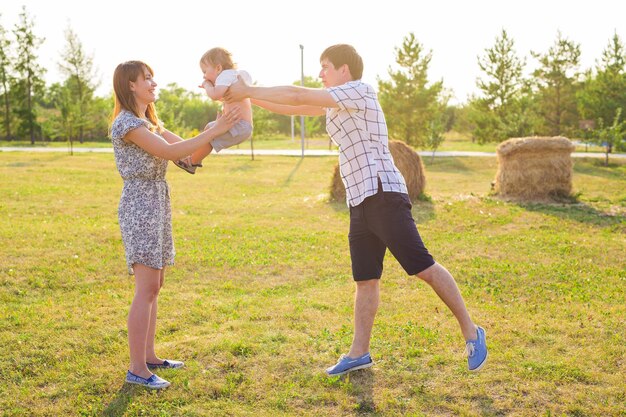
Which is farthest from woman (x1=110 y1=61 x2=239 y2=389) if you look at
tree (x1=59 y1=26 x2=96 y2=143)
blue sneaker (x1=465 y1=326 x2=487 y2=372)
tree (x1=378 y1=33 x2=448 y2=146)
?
tree (x1=59 y1=26 x2=96 y2=143)

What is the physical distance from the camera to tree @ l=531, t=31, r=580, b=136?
111ft

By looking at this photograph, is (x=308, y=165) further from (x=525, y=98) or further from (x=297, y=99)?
(x=297, y=99)

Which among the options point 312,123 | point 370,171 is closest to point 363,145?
point 370,171

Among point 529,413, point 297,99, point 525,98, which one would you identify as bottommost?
point 529,413

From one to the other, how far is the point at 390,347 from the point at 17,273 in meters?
4.73

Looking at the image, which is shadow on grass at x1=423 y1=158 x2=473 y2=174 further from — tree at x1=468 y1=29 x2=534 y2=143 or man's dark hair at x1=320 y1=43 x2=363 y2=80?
man's dark hair at x1=320 y1=43 x2=363 y2=80

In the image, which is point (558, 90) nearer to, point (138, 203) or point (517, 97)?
point (517, 97)

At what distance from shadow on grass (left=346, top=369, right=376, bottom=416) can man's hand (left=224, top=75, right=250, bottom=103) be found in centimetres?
207

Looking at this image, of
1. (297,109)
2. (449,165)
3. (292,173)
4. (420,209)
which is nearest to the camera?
(297,109)

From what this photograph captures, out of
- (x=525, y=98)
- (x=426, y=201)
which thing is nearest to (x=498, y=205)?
(x=426, y=201)

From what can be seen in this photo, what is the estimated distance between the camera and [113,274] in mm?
7348

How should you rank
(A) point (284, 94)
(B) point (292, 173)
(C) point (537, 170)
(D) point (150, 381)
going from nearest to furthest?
1. (A) point (284, 94)
2. (D) point (150, 381)
3. (C) point (537, 170)
4. (B) point (292, 173)

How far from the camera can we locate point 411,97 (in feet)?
109

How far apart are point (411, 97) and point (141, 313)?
100 feet
